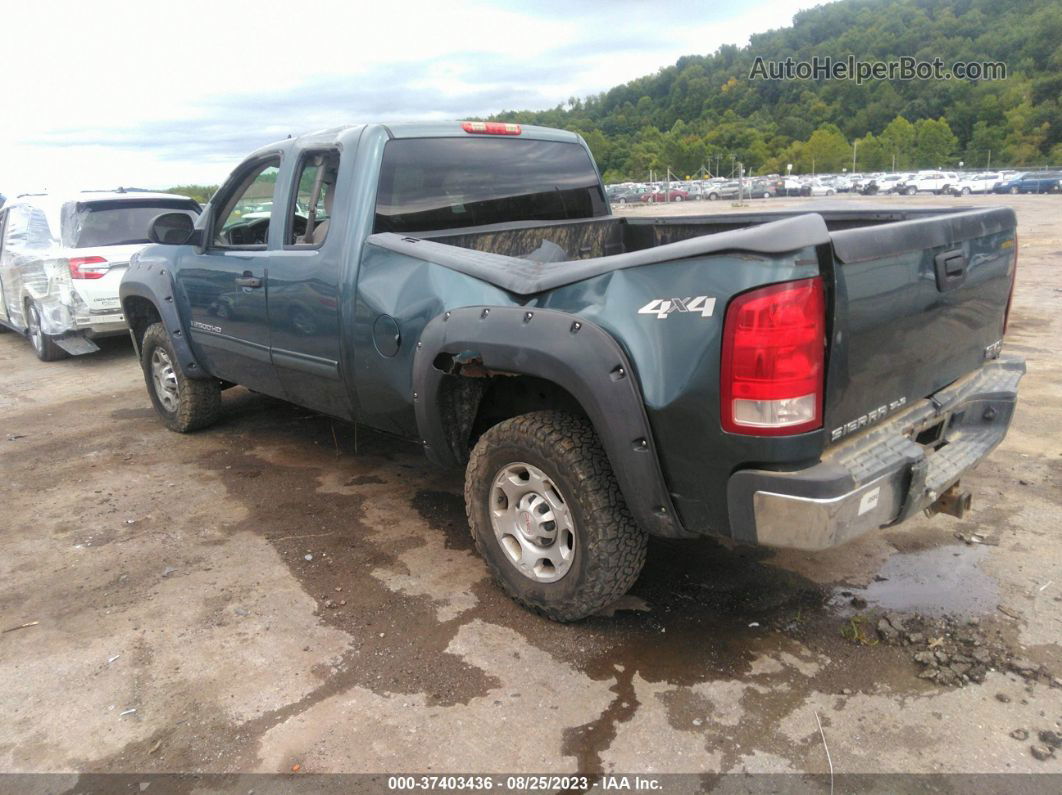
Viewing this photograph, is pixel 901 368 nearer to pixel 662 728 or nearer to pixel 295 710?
pixel 662 728

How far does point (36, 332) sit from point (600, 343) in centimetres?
881

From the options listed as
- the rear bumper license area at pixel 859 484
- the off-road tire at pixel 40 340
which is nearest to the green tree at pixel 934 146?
the off-road tire at pixel 40 340

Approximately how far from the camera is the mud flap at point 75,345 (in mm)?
8375

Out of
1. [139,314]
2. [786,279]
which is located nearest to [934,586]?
[786,279]

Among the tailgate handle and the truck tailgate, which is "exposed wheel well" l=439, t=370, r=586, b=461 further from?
the tailgate handle

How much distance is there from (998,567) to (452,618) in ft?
7.97

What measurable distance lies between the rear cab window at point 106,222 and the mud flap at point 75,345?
1.08 meters

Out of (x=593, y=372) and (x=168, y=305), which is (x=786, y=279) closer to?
(x=593, y=372)

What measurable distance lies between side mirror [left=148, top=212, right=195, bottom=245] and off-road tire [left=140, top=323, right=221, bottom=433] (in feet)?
2.56

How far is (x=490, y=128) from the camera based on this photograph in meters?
4.29

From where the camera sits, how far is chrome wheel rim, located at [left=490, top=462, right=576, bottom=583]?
300cm

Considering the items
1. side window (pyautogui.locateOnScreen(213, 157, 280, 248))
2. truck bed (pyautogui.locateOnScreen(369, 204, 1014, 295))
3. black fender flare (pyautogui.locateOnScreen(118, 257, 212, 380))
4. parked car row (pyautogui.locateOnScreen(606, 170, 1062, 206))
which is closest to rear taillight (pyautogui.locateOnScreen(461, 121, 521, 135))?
truck bed (pyautogui.locateOnScreen(369, 204, 1014, 295))

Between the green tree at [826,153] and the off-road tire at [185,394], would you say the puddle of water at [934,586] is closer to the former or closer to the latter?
the off-road tire at [185,394]

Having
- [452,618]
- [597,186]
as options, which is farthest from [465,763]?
[597,186]
